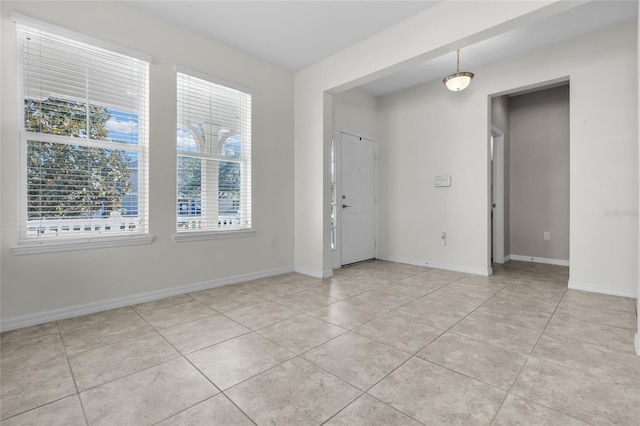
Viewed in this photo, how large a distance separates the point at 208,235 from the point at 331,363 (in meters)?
2.23

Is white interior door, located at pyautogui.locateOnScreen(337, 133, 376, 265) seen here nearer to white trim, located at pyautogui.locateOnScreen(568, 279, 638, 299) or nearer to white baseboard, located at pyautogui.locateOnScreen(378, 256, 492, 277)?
white baseboard, located at pyautogui.locateOnScreen(378, 256, 492, 277)

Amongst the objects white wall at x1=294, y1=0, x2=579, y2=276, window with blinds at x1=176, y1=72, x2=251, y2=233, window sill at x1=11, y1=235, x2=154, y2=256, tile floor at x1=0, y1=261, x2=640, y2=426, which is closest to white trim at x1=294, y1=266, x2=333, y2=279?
white wall at x1=294, y1=0, x2=579, y2=276

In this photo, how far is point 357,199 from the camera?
200 inches

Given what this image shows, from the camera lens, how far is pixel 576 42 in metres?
3.50

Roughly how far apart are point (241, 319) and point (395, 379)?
1.41 m

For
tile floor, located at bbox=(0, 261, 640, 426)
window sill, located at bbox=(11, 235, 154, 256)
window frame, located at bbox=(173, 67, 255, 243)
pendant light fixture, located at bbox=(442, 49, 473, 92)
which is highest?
pendant light fixture, located at bbox=(442, 49, 473, 92)

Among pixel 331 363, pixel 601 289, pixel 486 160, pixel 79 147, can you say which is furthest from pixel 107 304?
pixel 601 289

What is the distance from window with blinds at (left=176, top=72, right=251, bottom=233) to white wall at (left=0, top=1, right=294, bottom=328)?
0.12m

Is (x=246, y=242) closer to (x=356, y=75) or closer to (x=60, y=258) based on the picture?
(x=60, y=258)

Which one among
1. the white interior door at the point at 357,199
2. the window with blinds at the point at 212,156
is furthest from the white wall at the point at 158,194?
the white interior door at the point at 357,199

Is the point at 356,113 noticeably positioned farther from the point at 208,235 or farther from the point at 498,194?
the point at 208,235

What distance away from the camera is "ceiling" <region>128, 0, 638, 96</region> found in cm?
289

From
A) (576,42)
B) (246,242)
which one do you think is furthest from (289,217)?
(576,42)

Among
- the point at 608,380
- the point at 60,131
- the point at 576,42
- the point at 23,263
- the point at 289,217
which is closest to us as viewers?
the point at 608,380
